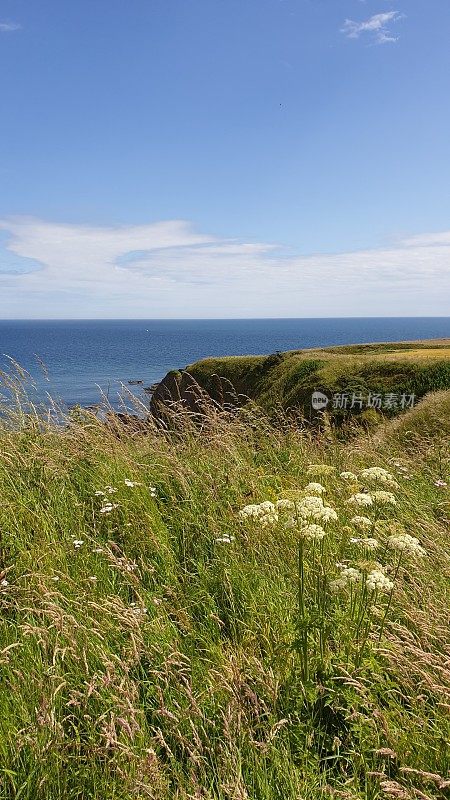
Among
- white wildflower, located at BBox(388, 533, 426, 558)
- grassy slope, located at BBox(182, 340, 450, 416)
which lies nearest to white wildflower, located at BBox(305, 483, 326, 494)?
white wildflower, located at BBox(388, 533, 426, 558)

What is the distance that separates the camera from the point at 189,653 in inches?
139

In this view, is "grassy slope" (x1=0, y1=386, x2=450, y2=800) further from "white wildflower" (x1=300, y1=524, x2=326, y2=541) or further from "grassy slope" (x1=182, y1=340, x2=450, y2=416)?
"grassy slope" (x1=182, y1=340, x2=450, y2=416)

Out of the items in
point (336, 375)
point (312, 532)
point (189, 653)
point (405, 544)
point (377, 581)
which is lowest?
point (336, 375)

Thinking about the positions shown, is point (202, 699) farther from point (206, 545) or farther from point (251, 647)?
point (206, 545)

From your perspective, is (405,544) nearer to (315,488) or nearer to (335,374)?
(315,488)

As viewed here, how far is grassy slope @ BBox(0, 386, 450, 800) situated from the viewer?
8.45 ft

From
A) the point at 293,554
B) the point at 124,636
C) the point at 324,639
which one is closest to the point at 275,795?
the point at 324,639

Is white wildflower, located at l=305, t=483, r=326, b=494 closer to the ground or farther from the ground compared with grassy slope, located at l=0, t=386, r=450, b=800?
farther from the ground

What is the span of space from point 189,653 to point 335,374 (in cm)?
3199

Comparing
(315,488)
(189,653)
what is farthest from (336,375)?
(189,653)

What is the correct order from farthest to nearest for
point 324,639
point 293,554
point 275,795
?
point 293,554 → point 324,639 → point 275,795

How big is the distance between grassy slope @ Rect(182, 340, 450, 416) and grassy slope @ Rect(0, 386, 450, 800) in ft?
63.8

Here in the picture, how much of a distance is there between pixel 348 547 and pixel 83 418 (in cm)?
454

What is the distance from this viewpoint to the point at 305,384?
3497 centimetres
